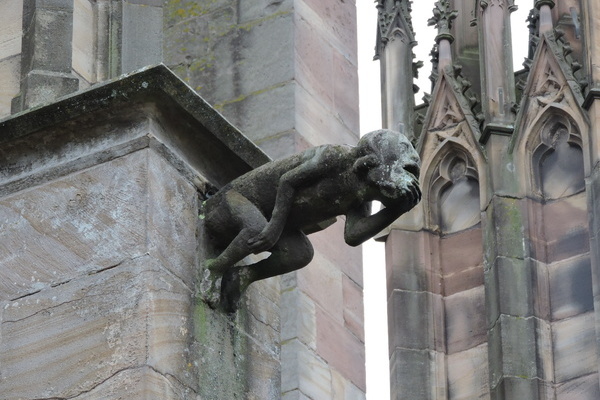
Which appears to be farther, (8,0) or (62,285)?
(8,0)

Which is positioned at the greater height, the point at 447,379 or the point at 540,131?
the point at 540,131

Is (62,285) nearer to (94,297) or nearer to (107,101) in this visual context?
(94,297)

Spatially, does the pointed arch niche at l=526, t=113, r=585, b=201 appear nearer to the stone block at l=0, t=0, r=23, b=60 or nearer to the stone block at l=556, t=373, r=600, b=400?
the stone block at l=556, t=373, r=600, b=400

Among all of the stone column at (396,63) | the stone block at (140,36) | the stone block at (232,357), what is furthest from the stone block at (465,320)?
the stone block at (232,357)

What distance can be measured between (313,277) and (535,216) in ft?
65.5

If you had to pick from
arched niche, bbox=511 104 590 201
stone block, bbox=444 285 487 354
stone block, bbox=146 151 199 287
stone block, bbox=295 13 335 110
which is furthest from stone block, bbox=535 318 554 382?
stone block, bbox=146 151 199 287

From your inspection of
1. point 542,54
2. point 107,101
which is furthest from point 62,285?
point 542,54

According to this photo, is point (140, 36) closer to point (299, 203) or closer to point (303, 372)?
point (299, 203)

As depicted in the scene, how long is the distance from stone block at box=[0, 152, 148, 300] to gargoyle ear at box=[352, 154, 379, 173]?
61cm

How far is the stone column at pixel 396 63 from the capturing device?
2964cm

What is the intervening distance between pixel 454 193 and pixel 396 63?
1731mm

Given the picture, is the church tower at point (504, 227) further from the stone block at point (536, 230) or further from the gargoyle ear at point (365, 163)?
the gargoyle ear at point (365, 163)

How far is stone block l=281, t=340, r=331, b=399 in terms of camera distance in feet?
31.6

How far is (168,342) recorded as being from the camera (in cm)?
697
